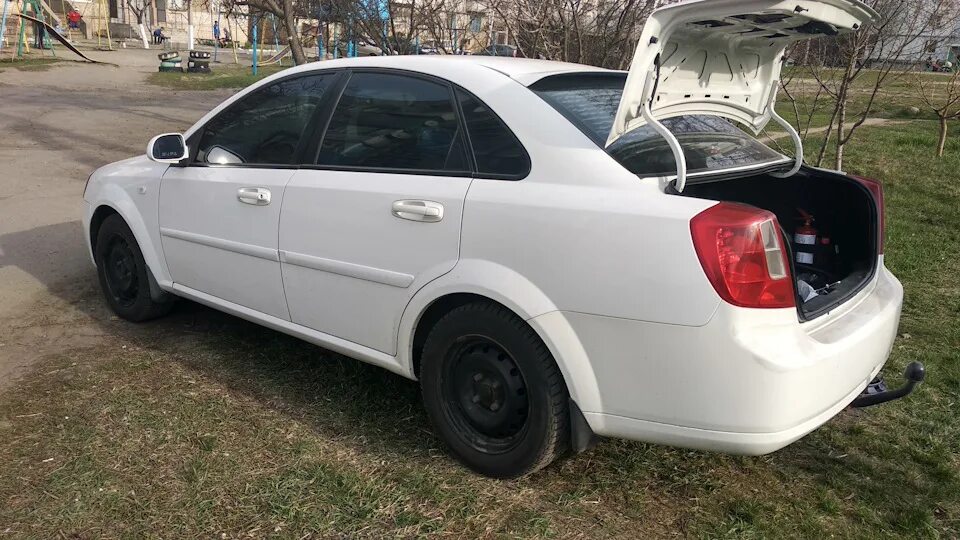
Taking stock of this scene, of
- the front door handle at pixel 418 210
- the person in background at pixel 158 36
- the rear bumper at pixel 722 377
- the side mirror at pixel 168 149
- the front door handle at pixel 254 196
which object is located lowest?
the person in background at pixel 158 36

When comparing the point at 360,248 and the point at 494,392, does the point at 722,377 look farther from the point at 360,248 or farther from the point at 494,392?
the point at 360,248

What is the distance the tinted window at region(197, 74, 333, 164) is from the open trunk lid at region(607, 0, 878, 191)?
1.65 meters

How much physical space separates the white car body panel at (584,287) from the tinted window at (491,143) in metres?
0.04

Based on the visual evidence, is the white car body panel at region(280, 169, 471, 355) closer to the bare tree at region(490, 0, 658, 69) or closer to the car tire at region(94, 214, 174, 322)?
the car tire at region(94, 214, 174, 322)

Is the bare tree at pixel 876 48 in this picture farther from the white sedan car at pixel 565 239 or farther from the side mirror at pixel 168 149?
the side mirror at pixel 168 149

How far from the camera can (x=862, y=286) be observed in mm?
3129

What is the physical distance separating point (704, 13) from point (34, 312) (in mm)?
4365

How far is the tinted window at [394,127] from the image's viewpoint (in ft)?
10.4

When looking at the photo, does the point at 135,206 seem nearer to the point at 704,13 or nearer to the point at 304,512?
the point at 304,512

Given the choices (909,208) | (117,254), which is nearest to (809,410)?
(117,254)

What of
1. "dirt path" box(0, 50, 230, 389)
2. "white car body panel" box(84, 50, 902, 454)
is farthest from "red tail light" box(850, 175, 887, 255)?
"dirt path" box(0, 50, 230, 389)

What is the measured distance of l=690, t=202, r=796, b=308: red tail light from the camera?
7.90 ft

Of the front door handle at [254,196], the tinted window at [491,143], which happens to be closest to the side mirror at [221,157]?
the front door handle at [254,196]

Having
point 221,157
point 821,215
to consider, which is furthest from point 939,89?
point 221,157
